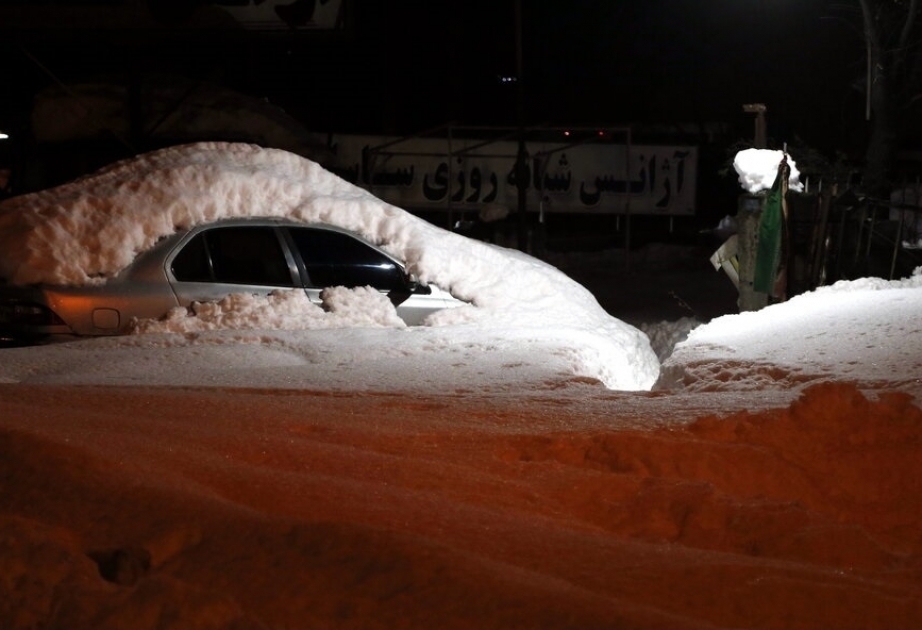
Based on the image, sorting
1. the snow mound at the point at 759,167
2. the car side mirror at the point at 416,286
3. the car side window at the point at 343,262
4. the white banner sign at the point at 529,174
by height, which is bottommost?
the white banner sign at the point at 529,174

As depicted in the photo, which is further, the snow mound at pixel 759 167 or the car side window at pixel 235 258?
the snow mound at pixel 759 167

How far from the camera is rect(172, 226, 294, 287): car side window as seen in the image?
8094mm

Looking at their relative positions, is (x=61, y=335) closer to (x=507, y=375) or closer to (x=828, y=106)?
(x=507, y=375)

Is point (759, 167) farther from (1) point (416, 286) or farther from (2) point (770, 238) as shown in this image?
(1) point (416, 286)

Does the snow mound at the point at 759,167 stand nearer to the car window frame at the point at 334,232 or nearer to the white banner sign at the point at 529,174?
the car window frame at the point at 334,232

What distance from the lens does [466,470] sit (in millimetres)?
4445

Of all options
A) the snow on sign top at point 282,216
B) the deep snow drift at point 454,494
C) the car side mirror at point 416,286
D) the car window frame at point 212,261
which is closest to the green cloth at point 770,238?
the snow on sign top at point 282,216

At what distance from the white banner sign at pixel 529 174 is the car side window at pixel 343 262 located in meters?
11.4

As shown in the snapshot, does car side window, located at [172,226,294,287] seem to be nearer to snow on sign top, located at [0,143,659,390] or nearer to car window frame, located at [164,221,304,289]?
car window frame, located at [164,221,304,289]

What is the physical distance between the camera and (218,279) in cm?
816

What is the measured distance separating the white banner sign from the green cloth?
8880 mm

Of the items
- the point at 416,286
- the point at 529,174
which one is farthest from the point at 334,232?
the point at 529,174

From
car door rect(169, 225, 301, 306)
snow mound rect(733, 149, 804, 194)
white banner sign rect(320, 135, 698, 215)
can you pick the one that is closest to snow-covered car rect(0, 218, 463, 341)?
car door rect(169, 225, 301, 306)

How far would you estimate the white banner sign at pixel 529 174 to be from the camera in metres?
21.0
